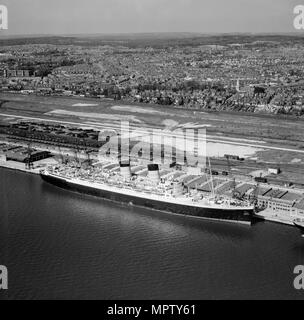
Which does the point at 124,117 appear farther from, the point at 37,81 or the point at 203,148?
the point at 37,81
